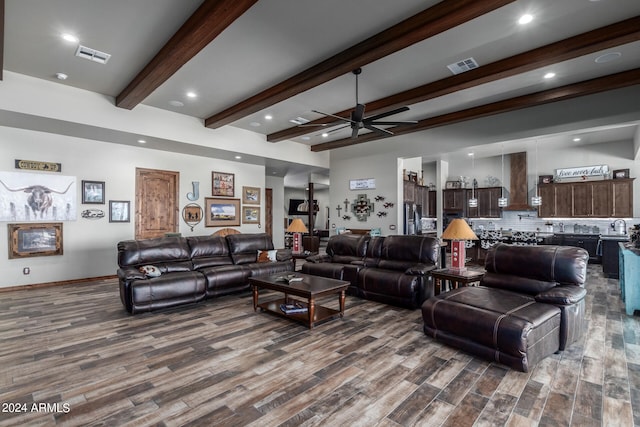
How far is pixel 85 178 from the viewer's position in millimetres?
6172

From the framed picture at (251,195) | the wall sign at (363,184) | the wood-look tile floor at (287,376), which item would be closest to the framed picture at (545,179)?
the wall sign at (363,184)

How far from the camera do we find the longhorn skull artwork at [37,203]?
5.41 m

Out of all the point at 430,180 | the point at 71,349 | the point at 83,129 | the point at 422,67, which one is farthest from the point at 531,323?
the point at 430,180

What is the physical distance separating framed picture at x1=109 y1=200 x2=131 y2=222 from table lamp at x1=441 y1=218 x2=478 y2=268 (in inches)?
245

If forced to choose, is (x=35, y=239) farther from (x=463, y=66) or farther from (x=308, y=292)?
(x=463, y=66)

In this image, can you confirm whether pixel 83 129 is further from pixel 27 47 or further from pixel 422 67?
pixel 422 67

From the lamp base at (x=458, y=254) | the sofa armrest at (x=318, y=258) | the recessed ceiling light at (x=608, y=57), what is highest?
the recessed ceiling light at (x=608, y=57)

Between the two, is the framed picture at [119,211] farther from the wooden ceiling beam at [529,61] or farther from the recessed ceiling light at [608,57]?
the recessed ceiling light at [608,57]

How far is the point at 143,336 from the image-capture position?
11.2 feet

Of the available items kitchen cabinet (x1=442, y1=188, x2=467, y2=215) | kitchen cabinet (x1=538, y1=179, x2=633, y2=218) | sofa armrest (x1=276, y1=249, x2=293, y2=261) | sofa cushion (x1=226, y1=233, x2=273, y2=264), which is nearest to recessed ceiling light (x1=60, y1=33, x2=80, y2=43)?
sofa cushion (x1=226, y1=233, x2=273, y2=264)

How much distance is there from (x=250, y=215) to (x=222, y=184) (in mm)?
1199

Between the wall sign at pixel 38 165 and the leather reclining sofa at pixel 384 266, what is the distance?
4.95 metres

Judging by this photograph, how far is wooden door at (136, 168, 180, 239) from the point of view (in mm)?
6891

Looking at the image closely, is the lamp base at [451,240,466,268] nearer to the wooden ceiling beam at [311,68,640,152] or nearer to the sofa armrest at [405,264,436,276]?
the sofa armrest at [405,264,436,276]
